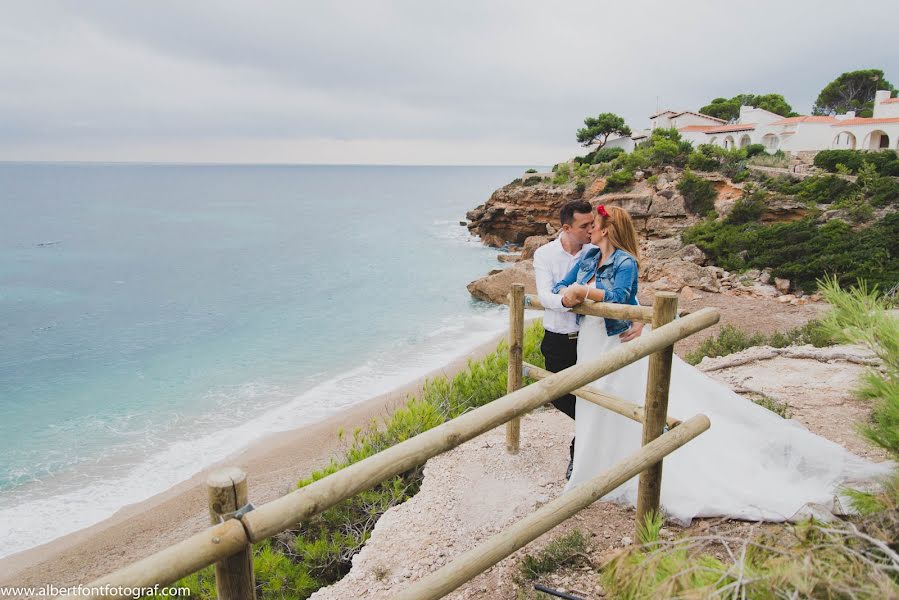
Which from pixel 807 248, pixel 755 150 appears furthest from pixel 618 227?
pixel 755 150

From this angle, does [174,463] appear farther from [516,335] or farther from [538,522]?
[538,522]

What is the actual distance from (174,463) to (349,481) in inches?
415

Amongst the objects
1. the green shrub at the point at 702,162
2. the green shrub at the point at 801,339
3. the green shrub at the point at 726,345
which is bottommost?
the green shrub at the point at 726,345

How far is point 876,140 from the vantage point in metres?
36.8

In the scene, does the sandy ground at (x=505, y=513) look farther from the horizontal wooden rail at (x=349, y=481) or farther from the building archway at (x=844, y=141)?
the building archway at (x=844, y=141)

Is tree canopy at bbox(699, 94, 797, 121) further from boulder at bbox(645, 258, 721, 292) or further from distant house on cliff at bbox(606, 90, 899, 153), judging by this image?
boulder at bbox(645, 258, 721, 292)

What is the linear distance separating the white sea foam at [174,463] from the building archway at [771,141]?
3529cm

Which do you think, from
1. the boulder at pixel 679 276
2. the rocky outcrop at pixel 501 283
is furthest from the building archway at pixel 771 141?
the rocky outcrop at pixel 501 283

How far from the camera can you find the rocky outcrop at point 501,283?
20.8m

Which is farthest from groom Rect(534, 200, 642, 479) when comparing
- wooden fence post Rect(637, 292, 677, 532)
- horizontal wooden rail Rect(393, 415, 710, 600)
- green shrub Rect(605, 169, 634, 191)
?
green shrub Rect(605, 169, 634, 191)

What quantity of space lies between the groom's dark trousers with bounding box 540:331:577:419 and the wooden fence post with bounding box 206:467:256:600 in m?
2.93

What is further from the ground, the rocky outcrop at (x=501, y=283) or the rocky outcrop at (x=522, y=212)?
the rocky outcrop at (x=522, y=212)

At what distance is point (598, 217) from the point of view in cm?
396

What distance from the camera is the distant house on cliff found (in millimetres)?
36219
